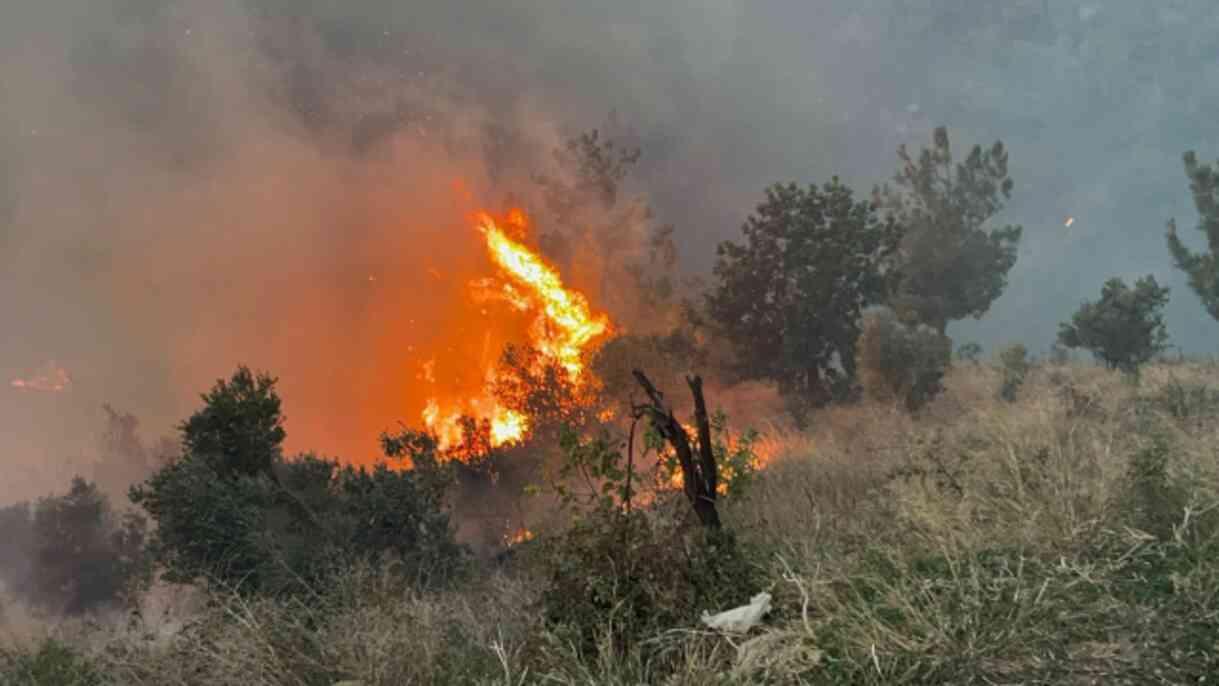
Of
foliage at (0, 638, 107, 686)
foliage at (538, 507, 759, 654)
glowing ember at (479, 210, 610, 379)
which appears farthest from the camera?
glowing ember at (479, 210, 610, 379)

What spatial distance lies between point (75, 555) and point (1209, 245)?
4524cm

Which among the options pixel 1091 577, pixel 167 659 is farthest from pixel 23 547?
pixel 1091 577

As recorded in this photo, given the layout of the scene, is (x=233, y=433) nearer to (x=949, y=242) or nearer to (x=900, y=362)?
(x=900, y=362)

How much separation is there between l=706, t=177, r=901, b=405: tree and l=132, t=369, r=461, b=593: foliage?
17.1 m

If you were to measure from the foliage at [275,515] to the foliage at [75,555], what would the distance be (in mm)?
11359

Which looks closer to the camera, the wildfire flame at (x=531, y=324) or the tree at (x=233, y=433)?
the tree at (x=233, y=433)

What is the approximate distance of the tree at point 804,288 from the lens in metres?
28.5

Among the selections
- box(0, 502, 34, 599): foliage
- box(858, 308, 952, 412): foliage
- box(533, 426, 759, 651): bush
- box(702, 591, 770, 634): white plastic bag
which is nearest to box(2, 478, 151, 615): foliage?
box(0, 502, 34, 599): foliage

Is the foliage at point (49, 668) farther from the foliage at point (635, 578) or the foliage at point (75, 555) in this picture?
the foliage at point (75, 555)

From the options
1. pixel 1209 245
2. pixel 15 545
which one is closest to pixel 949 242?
pixel 1209 245

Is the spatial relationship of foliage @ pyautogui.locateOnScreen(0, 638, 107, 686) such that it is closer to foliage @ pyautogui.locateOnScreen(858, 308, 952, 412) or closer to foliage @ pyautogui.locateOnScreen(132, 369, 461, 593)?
foliage @ pyautogui.locateOnScreen(132, 369, 461, 593)

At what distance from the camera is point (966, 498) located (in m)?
8.02

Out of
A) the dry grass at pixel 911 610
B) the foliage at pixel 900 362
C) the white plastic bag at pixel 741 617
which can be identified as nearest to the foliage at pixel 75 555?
the dry grass at pixel 911 610

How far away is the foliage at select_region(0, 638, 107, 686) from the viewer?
7.52m
